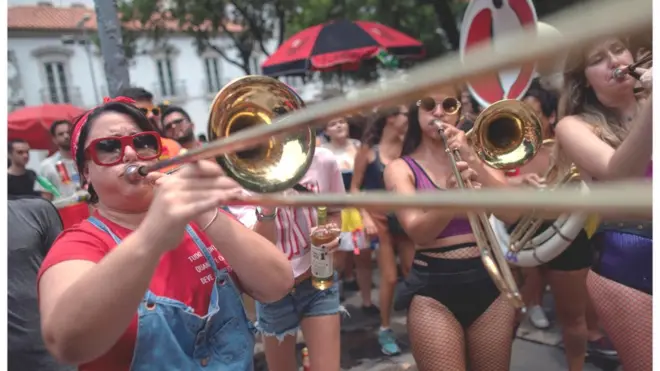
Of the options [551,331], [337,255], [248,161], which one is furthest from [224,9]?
[248,161]

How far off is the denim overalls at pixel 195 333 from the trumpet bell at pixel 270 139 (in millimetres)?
300

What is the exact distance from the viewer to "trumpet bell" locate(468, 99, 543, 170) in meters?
2.38

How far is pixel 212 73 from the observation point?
3328cm

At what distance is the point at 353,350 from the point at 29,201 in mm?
2752

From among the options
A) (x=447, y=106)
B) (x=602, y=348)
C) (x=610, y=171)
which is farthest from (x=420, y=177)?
(x=602, y=348)

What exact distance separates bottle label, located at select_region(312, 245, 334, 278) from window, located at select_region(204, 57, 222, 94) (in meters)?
31.6

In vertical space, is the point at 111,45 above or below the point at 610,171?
above

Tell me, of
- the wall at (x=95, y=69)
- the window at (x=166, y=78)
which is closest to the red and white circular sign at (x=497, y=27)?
the wall at (x=95, y=69)

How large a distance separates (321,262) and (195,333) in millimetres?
1136

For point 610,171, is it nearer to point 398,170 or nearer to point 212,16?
point 398,170

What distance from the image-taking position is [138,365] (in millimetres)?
1364

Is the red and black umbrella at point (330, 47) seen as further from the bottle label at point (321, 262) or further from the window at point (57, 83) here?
the window at point (57, 83)

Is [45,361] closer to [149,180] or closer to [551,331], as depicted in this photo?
[149,180]

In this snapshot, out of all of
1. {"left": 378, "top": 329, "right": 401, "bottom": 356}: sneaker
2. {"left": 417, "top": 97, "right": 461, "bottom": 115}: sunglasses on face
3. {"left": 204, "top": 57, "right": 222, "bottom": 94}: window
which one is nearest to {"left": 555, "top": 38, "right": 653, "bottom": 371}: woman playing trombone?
{"left": 417, "top": 97, "right": 461, "bottom": 115}: sunglasses on face
